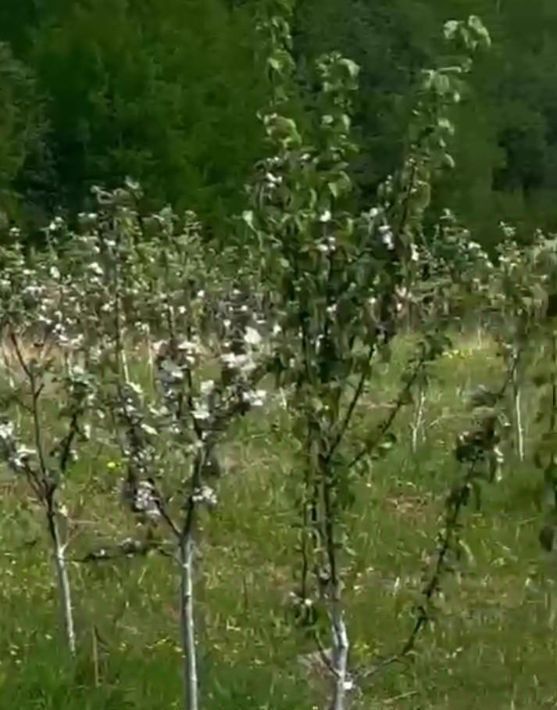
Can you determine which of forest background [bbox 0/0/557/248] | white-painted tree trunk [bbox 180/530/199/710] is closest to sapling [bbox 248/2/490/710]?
white-painted tree trunk [bbox 180/530/199/710]

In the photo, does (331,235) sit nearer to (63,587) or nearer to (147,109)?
(63,587)

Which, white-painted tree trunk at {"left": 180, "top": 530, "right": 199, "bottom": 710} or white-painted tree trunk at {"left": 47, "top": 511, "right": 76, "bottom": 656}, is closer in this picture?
white-painted tree trunk at {"left": 180, "top": 530, "right": 199, "bottom": 710}

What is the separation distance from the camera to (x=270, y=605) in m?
6.82

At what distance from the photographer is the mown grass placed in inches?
217

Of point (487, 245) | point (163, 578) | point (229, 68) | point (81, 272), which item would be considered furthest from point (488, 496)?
point (487, 245)

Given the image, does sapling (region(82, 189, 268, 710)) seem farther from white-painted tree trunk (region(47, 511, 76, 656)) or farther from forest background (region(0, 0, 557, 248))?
forest background (region(0, 0, 557, 248))

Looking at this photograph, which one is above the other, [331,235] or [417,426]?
[417,426]

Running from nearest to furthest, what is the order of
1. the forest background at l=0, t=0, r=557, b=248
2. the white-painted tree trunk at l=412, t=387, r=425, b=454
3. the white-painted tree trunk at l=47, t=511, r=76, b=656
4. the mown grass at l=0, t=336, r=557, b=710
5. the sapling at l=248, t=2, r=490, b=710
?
the sapling at l=248, t=2, r=490, b=710 → the mown grass at l=0, t=336, r=557, b=710 → the white-painted tree trunk at l=47, t=511, r=76, b=656 → the white-painted tree trunk at l=412, t=387, r=425, b=454 → the forest background at l=0, t=0, r=557, b=248

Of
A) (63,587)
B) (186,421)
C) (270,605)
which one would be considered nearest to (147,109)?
(270,605)

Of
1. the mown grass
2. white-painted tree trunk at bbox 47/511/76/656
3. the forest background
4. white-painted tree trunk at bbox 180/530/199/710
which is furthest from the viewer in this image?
the forest background

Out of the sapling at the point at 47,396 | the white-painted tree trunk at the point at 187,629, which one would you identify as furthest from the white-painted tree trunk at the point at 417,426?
the white-painted tree trunk at the point at 187,629

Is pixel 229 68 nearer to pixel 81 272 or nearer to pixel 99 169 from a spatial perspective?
pixel 99 169

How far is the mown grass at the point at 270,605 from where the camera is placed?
217 inches

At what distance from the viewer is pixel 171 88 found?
31.0 meters
